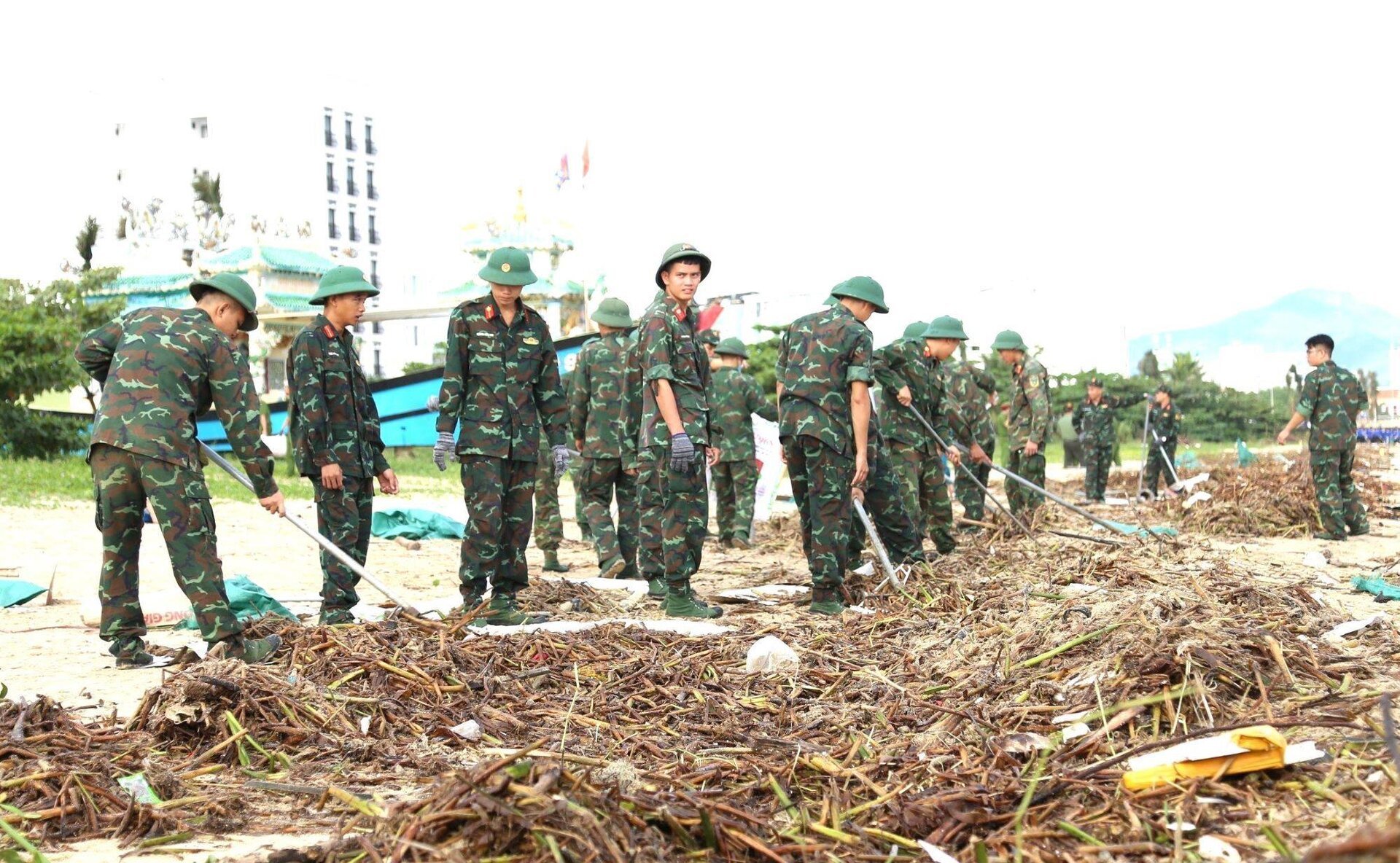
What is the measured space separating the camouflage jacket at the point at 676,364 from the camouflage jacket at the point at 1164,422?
1276 cm

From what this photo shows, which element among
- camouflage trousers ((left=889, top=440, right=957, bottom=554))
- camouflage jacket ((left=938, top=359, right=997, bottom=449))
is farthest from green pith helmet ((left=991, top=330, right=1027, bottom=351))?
camouflage trousers ((left=889, top=440, right=957, bottom=554))

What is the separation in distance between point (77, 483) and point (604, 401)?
8.62 m

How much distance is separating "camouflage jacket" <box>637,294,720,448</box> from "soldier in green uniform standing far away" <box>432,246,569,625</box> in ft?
1.99

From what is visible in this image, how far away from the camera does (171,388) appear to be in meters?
6.32

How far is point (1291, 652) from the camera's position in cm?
517

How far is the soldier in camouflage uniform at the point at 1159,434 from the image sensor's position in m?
19.2

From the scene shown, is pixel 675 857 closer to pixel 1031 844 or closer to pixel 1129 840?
pixel 1031 844

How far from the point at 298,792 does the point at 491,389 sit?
346 centimetres

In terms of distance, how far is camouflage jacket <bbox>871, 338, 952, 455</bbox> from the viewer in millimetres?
10734

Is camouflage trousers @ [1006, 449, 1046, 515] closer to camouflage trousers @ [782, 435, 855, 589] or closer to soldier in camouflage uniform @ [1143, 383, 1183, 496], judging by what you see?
soldier in camouflage uniform @ [1143, 383, 1183, 496]

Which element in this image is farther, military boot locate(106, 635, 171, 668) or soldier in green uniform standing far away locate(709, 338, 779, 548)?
soldier in green uniform standing far away locate(709, 338, 779, 548)

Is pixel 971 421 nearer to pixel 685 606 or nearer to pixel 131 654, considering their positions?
pixel 685 606

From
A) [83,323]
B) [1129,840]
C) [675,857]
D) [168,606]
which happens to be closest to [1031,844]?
[1129,840]

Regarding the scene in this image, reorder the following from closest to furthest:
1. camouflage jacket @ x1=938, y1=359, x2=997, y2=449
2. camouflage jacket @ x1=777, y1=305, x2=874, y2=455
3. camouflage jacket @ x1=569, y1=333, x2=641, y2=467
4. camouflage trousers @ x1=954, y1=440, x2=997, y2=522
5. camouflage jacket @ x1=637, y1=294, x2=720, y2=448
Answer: camouflage jacket @ x1=637, y1=294, x2=720, y2=448
camouflage jacket @ x1=777, y1=305, x2=874, y2=455
camouflage jacket @ x1=569, y1=333, x2=641, y2=467
camouflage trousers @ x1=954, y1=440, x2=997, y2=522
camouflage jacket @ x1=938, y1=359, x2=997, y2=449
